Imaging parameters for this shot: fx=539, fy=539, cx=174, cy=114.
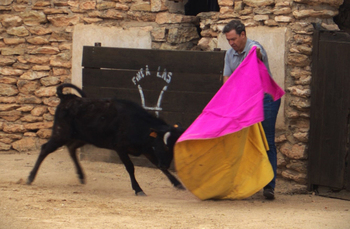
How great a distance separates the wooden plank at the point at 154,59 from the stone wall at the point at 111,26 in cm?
40

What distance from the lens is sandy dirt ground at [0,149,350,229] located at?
4.19m

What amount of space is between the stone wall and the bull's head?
1587 mm

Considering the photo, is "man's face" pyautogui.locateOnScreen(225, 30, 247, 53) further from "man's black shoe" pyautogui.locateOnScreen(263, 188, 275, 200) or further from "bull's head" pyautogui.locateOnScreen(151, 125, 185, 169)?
"man's black shoe" pyautogui.locateOnScreen(263, 188, 275, 200)

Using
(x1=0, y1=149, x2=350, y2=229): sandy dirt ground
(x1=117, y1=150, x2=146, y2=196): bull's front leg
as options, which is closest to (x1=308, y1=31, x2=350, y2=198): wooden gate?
(x1=0, y1=149, x2=350, y2=229): sandy dirt ground

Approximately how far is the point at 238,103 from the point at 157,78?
1875 millimetres

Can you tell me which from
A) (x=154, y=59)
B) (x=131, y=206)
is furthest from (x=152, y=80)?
(x=131, y=206)

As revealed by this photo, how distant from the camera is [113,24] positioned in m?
7.38

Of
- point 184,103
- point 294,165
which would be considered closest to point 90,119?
point 184,103

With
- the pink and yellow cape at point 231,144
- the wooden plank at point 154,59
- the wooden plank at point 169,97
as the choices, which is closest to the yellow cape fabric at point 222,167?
the pink and yellow cape at point 231,144

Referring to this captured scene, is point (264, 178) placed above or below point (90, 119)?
below

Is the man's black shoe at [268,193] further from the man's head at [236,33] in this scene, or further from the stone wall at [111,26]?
the man's head at [236,33]

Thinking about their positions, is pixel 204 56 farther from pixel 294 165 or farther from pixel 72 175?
pixel 72 175

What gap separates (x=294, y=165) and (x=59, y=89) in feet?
9.49

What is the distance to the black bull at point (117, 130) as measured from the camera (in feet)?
18.5
